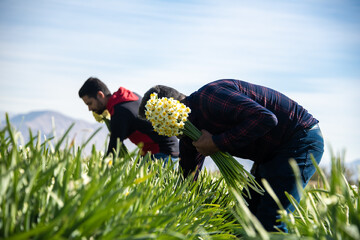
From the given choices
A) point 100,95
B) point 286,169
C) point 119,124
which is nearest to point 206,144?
point 286,169

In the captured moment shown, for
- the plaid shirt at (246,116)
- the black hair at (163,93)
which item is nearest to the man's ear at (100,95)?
the black hair at (163,93)

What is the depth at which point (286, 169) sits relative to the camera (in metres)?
2.49

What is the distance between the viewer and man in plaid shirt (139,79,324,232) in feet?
8.00

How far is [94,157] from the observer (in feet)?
6.12

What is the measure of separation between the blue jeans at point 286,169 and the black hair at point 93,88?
2.23m

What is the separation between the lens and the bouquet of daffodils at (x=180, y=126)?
2697 millimetres

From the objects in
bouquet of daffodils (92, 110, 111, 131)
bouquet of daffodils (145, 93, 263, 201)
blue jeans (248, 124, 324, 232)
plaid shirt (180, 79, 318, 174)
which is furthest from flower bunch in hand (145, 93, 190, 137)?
bouquet of daffodils (92, 110, 111, 131)

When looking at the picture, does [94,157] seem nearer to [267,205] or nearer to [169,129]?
[169,129]

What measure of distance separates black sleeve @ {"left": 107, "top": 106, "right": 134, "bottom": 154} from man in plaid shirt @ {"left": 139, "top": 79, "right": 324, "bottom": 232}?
3.80 feet

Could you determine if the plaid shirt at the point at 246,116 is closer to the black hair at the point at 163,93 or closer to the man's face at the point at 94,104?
the black hair at the point at 163,93

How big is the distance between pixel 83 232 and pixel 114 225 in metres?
0.11

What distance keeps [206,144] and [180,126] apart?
0.24 metres

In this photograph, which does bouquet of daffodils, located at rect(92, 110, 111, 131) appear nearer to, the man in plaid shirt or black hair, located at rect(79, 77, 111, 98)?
black hair, located at rect(79, 77, 111, 98)

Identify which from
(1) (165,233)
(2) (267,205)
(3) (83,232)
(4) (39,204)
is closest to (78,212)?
(3) (83,232)
